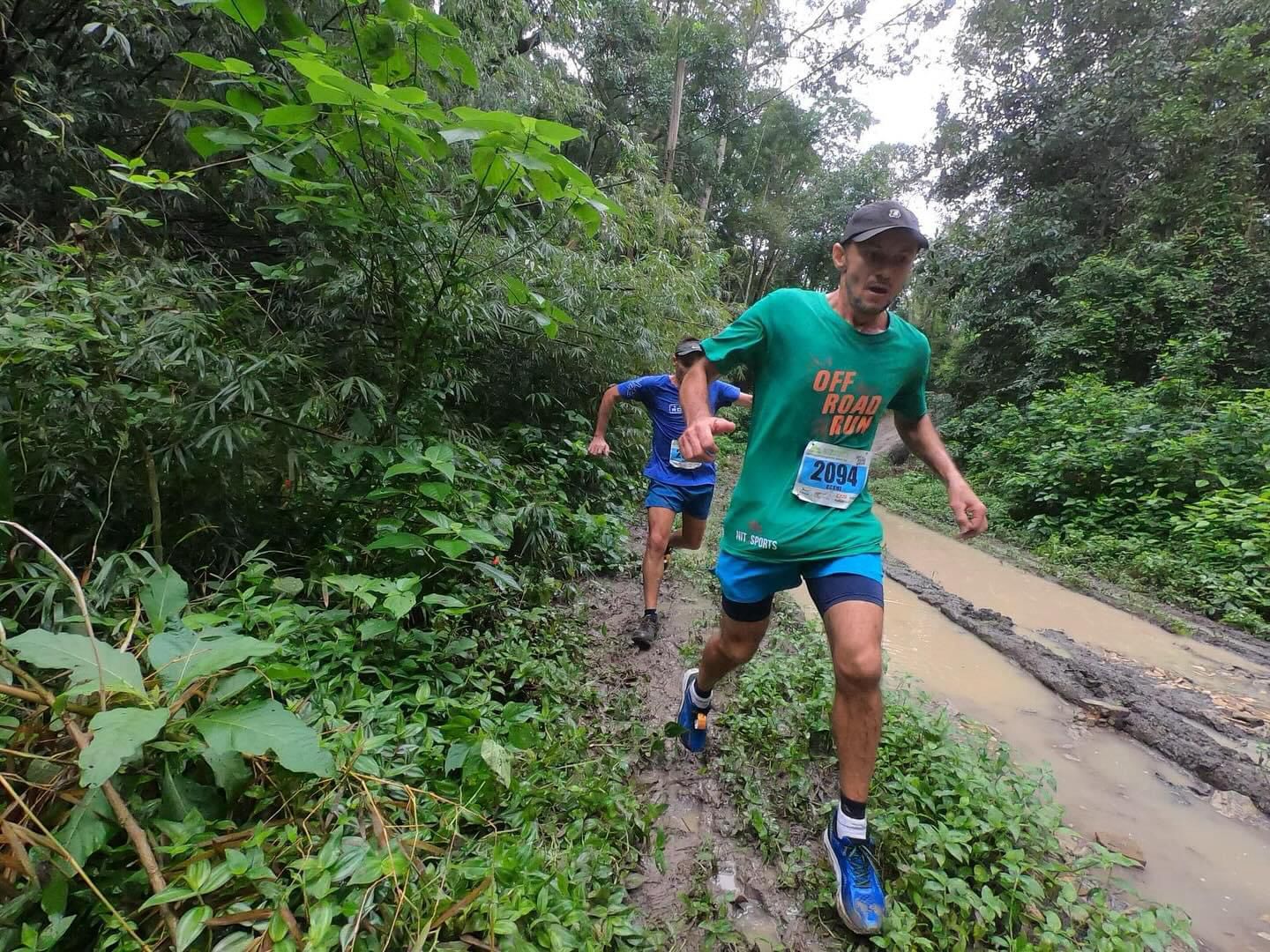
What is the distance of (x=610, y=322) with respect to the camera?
19.0ft

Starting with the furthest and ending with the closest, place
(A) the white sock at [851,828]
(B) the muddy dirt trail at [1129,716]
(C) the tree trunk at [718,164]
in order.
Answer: (C) the tree trunk at [718,164]
(B) the muddy dirt trail at [1129,716]
(A) the white sock at [851,828]

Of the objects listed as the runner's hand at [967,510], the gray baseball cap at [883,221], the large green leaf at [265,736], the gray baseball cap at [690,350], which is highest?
the gray baseball cap at [883,221]

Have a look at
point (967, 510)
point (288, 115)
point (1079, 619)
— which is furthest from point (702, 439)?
point (1079, 619)

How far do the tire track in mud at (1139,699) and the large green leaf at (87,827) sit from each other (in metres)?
3.76

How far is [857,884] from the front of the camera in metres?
1.49

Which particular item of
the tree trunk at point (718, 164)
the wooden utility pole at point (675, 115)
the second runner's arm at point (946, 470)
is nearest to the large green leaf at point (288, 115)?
the second runner's arm at point (946, 470)

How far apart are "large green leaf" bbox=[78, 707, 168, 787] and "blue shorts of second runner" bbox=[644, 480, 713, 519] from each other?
2501 millimetres

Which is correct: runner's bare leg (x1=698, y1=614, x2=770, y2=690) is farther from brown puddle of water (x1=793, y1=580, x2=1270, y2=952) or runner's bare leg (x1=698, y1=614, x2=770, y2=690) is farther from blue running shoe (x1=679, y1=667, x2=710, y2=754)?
brown puddle of water (x1=793, y1=580, x2=1270, y2=952)

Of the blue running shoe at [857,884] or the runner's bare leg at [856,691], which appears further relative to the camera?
the runner's bare leg at [856,691]

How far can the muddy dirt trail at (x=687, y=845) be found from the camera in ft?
4.90

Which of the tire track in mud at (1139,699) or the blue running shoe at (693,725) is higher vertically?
the tire track in mud at (1139,699)

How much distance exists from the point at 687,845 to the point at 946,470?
1.56 metres

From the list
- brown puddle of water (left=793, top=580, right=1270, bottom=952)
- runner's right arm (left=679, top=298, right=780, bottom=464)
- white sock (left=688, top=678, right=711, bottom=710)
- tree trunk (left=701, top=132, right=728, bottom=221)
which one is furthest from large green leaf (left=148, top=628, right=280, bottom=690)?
tree trunk (left=701, top=132, right=728, bottom=221)

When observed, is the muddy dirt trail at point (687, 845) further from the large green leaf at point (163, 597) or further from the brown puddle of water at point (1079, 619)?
the brown puddle of water at point (1079, 619)
